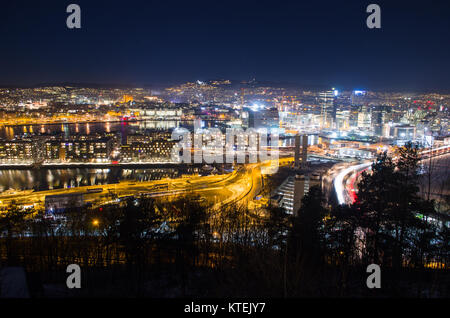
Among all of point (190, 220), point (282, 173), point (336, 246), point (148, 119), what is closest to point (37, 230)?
point (190, 220)

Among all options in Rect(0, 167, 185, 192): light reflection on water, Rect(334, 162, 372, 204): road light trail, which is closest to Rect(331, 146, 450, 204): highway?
Rect(334, 162, 372, 204): road light trail

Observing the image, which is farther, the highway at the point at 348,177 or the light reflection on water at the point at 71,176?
the light reflection on water at the point at 71,176

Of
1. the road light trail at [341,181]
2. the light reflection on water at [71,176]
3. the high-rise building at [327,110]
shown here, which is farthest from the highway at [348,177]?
the high-rise building at [327,110]

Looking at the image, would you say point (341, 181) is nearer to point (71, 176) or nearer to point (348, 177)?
point (348, 177)

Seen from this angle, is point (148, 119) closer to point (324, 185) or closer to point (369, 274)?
point (324, 185)

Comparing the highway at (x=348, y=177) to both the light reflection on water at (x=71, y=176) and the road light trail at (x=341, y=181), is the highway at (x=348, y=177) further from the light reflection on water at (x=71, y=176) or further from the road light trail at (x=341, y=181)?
the light reflection on water at (x=71, y=176)

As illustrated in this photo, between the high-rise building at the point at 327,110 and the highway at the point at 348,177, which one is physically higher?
the high-rise building at the point at 327,110

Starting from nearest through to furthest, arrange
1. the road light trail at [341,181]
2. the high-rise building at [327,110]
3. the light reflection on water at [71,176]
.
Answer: the road light trail at [341,181], the light reflection on water at [71,176], the high-rise building at [327,110]

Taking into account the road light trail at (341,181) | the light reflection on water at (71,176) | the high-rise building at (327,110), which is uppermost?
the high-rise building at (327,110)

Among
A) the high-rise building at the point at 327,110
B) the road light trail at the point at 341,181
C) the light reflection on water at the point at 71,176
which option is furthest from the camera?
the high-rise building at the point at 327,110

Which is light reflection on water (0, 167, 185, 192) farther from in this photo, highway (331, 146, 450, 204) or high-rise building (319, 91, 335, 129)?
high-rise building (319, 91, 335, 129)

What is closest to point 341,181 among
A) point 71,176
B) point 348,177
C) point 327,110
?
point 348,177
